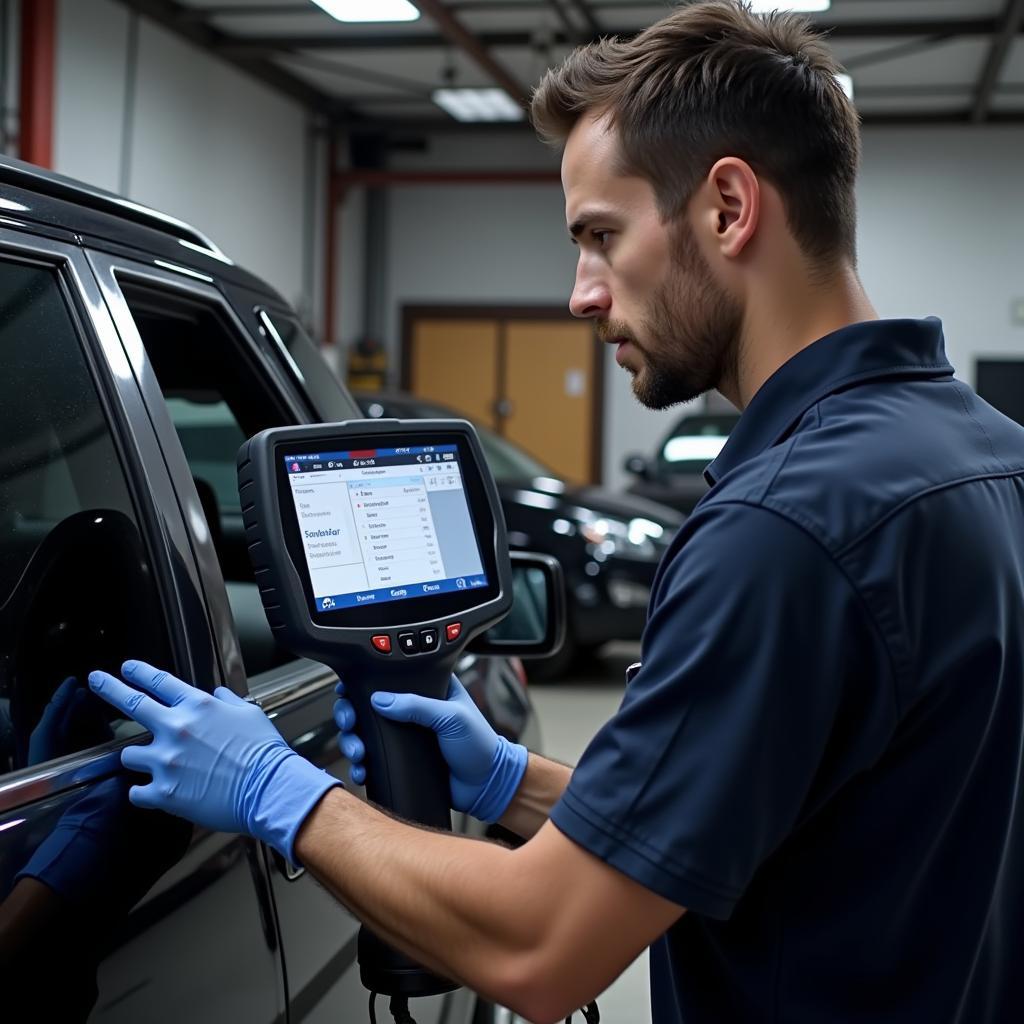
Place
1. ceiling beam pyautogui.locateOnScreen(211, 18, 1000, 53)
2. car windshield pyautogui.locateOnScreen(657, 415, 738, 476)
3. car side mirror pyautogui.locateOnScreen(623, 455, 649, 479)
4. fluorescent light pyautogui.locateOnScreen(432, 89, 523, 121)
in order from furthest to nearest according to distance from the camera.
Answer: fluorescent light pyautogui.locateOnScreen(432, 89, 523, 121)
ceiling beam pyautogui.locateOnScreen(211, 18, 1000, 53)
car windshield pyautogui.locateOnScreen(657, 415, 738, 476)
car side mirror pyautogui.locateOnScreen(623, 455, 649, 479)

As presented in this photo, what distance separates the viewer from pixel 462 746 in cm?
142

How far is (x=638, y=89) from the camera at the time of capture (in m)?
1.28

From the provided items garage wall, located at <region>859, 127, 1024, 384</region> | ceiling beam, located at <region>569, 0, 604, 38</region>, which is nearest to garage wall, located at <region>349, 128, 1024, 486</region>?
garage wall, located at <region>859, 127, 1024, 384</region>

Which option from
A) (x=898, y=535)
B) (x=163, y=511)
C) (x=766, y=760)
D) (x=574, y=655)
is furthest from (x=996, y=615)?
(x=574, y=655)

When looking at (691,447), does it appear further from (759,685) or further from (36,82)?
(759,685)

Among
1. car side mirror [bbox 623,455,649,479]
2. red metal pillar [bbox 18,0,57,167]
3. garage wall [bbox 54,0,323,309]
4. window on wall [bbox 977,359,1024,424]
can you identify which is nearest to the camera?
red metal pillar [bbox 18,0,57,167]

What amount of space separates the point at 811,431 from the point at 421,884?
1.64ft

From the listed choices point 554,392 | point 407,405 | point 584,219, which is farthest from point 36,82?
point 584,219

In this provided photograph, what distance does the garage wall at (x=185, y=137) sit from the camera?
8.34 m

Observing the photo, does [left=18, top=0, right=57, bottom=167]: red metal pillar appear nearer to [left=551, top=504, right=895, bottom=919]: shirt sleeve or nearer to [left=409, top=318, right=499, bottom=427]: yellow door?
[left=409, top=318, right=499, bottom=427]: yellow door

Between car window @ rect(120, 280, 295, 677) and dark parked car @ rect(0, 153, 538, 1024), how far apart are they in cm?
11

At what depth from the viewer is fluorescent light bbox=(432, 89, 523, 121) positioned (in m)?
10.7

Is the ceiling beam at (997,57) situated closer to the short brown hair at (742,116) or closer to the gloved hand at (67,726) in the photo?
the short brown hair at (742,116)

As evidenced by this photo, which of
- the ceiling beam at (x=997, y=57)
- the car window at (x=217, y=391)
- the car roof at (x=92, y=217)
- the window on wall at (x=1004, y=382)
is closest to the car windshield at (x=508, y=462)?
the car window at (x=217, y=391)
